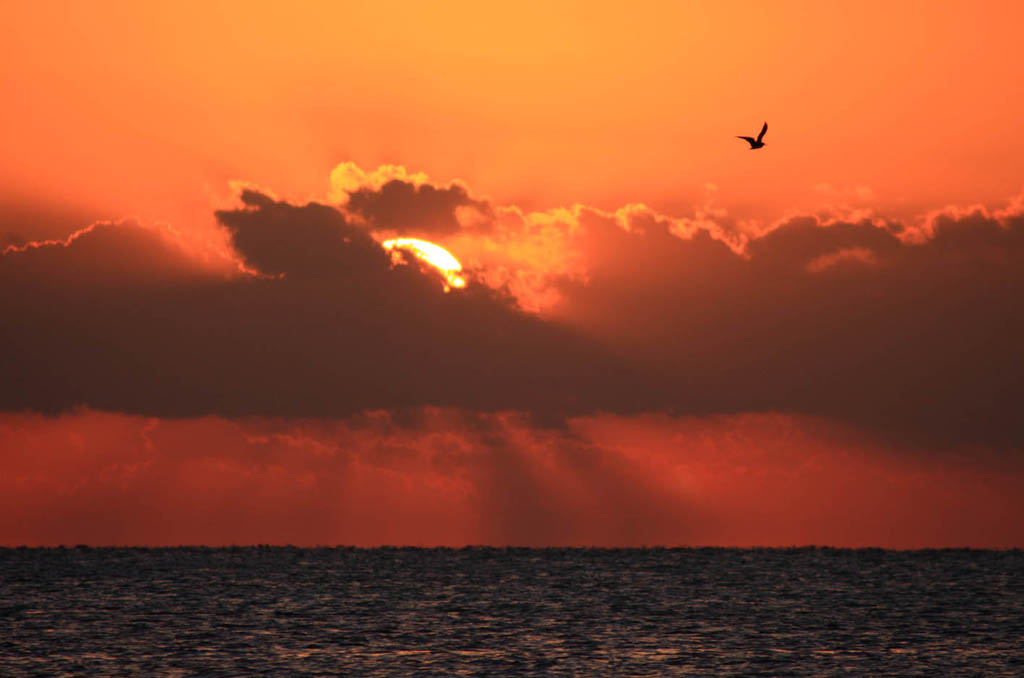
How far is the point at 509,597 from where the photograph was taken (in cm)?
15350

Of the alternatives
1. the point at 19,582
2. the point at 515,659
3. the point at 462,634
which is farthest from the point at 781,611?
the point at 19,582

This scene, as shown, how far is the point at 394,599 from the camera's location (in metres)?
150

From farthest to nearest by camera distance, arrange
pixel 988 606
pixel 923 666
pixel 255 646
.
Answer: pixel 988 606 → pixel 255 646 → pixel 923 666

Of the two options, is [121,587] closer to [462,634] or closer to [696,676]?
[462,634]

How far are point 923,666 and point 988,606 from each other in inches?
2495

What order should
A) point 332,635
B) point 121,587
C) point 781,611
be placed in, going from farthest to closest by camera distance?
point 121,587, point 781,611, point 332,635

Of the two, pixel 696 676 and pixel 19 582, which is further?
pixel 19 582

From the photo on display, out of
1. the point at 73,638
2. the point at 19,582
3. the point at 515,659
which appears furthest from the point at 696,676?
the point at 19,582

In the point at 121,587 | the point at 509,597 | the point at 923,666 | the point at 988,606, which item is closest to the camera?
the point at 923,666

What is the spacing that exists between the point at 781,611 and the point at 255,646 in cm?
6078

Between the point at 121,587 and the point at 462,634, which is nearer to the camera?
the point at 462,634

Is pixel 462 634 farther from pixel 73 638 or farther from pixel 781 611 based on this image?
pixel 781 611

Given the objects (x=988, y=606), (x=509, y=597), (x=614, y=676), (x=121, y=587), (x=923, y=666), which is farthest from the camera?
(x=121, y=587)

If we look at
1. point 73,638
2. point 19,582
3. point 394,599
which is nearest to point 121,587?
point 19,582
